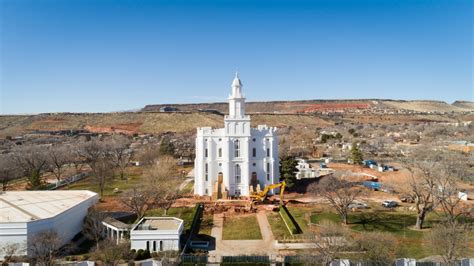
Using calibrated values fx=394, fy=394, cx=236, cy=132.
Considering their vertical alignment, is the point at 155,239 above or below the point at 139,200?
below

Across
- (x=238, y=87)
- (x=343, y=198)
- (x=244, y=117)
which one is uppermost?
(x=238, y=87)

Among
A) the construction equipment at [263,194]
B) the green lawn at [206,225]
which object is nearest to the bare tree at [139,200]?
the green lawn at [206,225]

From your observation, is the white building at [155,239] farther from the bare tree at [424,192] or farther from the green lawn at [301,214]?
the bare tree at [424,192]

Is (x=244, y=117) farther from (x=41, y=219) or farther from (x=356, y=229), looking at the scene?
(x=41, y=219)

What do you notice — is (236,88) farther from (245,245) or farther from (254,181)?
(245,245)

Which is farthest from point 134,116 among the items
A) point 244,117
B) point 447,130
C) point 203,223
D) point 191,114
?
point 203,223

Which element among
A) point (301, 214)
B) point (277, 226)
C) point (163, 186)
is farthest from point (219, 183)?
point (277, 226)
